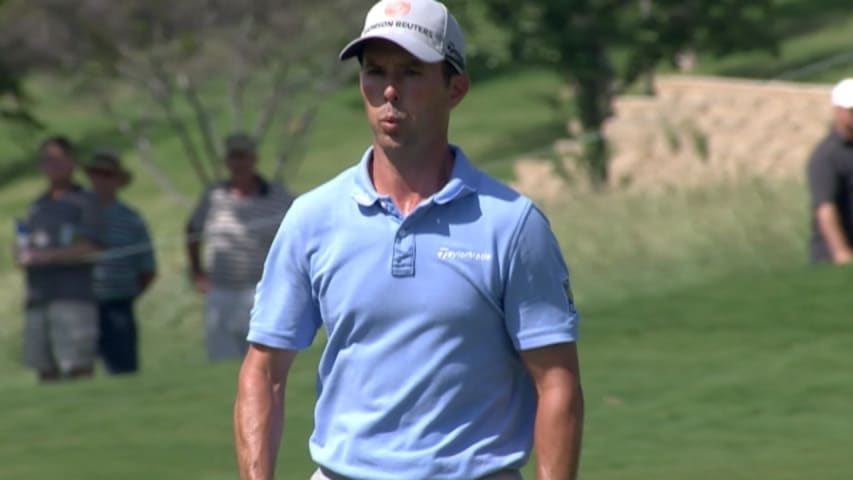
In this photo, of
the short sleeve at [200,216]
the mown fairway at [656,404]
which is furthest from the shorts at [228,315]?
the mown fairway at [656,404]

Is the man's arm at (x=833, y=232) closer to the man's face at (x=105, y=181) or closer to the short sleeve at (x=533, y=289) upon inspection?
the man's face at (x=105, y=181)

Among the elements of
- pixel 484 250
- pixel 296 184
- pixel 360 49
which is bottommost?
pixel 296 184

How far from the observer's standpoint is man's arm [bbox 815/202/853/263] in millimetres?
11289

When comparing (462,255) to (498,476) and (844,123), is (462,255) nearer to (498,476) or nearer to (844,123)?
(498,476)

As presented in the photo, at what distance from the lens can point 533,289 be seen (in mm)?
3871

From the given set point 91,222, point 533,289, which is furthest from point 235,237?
point 533,289

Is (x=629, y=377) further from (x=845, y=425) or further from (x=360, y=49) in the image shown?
(x=360, y=49)

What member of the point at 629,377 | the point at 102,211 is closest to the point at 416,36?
the point at 629,377

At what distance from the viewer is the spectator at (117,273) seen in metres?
13.1

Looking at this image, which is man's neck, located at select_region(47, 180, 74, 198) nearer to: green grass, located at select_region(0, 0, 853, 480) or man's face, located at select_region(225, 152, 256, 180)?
man's face, located at select_region(225, 152, 256, 180)

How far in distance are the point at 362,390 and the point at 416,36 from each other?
65 cm

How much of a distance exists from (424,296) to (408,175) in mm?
228

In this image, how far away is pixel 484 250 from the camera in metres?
3.82

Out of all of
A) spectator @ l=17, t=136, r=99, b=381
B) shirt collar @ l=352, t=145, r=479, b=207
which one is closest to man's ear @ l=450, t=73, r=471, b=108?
shirt collar @ l=352, t=145, r=479, b=207
